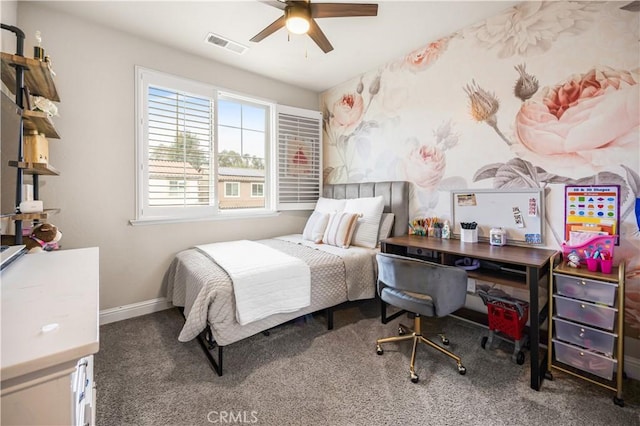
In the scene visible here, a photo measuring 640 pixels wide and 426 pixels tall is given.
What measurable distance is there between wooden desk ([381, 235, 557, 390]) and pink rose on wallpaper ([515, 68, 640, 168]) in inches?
28.7

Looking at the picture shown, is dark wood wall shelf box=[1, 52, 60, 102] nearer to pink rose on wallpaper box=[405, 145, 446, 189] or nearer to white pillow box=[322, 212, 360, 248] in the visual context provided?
white pillow box=[322, 212, 360, 248]

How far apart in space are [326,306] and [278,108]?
2539 mm

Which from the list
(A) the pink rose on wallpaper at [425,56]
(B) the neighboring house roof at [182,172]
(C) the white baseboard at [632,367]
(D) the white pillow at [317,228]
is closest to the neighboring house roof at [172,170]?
(B) the neighboring house roof at [182,172]

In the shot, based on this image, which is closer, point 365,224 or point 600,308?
point 600,308

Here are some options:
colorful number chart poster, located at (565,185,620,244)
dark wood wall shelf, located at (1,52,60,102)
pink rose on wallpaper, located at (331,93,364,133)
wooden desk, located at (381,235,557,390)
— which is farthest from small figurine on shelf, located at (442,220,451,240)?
dark wood wall shelf, located at (1,52,60,102)

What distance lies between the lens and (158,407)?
1560 mm

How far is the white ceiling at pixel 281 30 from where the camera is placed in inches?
87.1

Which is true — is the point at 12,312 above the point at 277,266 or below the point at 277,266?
above

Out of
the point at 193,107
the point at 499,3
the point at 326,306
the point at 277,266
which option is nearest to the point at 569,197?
the point at 499,3

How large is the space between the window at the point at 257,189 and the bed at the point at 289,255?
73cm

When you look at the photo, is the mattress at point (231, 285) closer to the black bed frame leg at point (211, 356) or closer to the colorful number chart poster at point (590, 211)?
the black bed frame leg at point (211, 356)

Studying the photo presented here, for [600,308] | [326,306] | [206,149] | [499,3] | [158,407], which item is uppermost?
[499,3]

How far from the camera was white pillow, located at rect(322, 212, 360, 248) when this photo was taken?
286cm

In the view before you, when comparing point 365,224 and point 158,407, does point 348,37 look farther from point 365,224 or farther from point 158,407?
point 158,407
